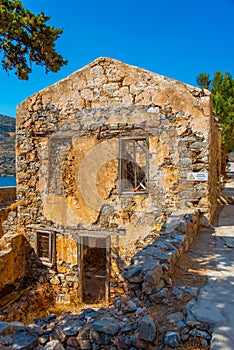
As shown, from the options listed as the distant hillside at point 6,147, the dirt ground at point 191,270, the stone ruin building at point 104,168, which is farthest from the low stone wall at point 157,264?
the distant hillside at point 6,147

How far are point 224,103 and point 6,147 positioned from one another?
4301cm

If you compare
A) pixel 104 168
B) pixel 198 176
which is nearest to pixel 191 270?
pixel 198 176

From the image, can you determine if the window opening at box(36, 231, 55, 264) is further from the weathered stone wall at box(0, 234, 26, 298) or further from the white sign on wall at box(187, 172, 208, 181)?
the white sign on wall at box(187, 172, 208, 181)

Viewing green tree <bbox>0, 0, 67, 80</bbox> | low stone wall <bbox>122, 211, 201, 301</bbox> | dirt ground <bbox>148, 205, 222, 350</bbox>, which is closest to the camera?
dirt ground <bbox>148, 205, 222, 350</bbox>

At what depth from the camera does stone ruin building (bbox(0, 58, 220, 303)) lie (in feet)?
20.5

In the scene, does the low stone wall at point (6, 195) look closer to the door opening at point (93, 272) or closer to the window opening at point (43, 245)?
the door opening at point (93, 272)

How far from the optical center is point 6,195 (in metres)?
14.5

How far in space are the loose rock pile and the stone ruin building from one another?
303cm

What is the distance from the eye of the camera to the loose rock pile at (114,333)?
225 centimetres

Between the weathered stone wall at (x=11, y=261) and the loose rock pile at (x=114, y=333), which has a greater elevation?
the loose rock pile at (x=114, y=333)

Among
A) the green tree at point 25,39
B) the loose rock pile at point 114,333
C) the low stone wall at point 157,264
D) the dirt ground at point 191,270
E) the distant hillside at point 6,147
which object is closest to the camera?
the loose rock pile at point 114,333

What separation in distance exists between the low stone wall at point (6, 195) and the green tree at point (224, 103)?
11.8 meters

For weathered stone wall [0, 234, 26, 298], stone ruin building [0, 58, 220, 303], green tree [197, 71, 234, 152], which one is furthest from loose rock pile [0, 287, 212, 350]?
green tree [197, 71, 234, 152]

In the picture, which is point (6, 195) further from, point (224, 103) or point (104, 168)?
point (224, 103)
